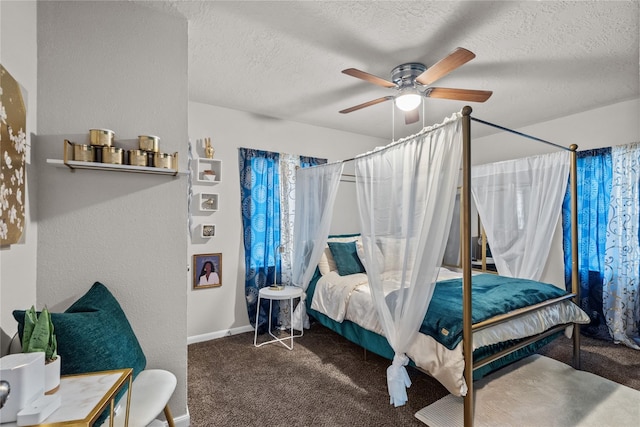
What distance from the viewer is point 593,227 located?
341 centimetres

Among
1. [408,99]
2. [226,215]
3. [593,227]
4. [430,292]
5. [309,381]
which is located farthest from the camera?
[226,215]

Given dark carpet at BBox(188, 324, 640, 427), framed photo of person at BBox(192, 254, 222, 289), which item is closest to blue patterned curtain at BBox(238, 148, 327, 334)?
framed photo of person at BBox(192, 254, 222, 289)

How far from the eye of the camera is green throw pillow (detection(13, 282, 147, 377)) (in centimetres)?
124

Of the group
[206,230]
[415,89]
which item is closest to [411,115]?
[415,89]

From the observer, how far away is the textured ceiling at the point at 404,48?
1815 millimetres

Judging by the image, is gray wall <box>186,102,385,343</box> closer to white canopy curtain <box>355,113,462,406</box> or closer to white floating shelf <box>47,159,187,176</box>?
white floating shelf <box>47,159,187,176</box>

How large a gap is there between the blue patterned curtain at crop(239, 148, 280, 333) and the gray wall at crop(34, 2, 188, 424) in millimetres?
1620

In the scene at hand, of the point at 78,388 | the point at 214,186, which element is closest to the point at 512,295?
the point at 78,388

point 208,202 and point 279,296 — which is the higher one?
point 208,202

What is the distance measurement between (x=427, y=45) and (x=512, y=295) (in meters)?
2.07

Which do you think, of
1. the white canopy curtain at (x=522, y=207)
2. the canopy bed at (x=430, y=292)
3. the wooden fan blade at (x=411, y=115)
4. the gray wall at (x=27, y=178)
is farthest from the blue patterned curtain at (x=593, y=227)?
the gray wall at (x=27, y=178)

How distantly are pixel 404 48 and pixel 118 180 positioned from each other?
7.04ft

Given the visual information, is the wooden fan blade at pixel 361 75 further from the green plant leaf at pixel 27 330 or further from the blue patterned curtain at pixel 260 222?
the green plant leaf at pixel 27 330

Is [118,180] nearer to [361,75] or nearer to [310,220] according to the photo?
[361,75]
